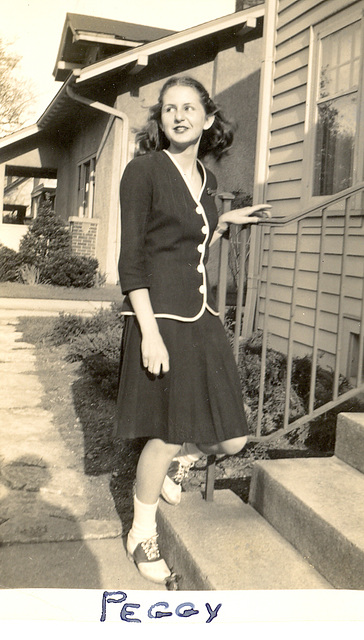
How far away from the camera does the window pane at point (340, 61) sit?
375 cm

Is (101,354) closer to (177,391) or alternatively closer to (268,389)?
(268,389)

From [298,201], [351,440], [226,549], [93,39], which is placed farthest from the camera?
[298,201]

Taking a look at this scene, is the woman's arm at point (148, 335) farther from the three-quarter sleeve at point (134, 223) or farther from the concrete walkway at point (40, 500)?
the concrete walkway at point (40, 500)

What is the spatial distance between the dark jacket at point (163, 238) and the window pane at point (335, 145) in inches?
87.2

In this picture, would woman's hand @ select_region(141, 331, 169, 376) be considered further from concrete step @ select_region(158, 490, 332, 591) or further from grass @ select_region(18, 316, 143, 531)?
grass @ select_region(18, 316, 143, 531)

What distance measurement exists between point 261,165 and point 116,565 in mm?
3324

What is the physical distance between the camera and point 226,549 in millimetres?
1896

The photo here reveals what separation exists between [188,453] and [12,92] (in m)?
1.44

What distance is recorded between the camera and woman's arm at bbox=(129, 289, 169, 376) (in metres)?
1.80

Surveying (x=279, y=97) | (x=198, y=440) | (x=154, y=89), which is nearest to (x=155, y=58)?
(x=154, y=89)

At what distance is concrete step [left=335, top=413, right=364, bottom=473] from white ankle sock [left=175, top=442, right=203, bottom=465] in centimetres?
55

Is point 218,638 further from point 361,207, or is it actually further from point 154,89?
point 154,89

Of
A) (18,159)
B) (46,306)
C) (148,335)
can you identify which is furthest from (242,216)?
(46,306)

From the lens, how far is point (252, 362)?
3605mm
